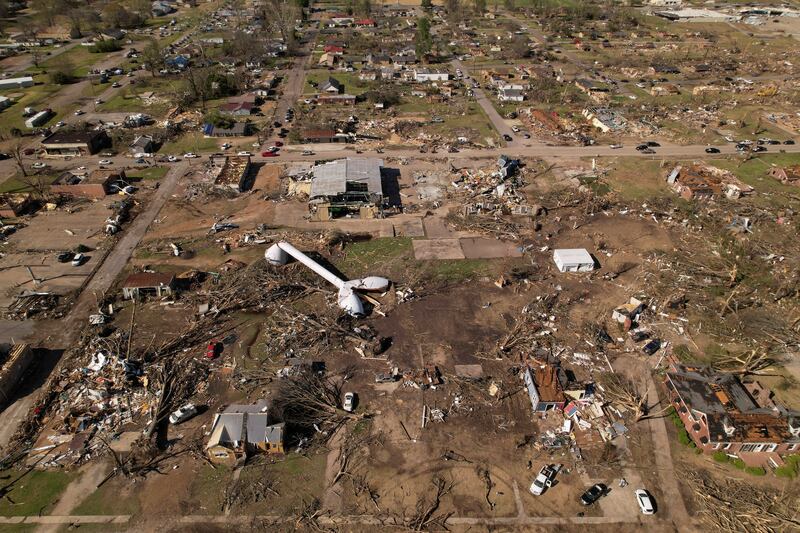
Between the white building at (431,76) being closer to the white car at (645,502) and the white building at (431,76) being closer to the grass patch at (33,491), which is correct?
the white car at (645,502)

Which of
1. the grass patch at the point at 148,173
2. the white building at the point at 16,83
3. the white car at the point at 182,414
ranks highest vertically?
the white building at the point at 16,83

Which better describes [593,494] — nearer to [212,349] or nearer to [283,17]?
[212,349]

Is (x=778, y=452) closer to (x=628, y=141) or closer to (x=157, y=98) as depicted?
(x=628, y=141)

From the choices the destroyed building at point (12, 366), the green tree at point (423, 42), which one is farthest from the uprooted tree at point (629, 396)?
the green tree at point (423, 42)

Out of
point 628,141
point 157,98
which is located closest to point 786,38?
point 628,141

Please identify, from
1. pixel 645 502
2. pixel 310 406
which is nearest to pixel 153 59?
pixel 310 406

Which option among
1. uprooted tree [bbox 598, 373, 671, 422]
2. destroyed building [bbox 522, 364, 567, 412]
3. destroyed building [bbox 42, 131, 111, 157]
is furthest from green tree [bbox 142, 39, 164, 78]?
uprooted tree [bbox 598, 373, 671, 422]
